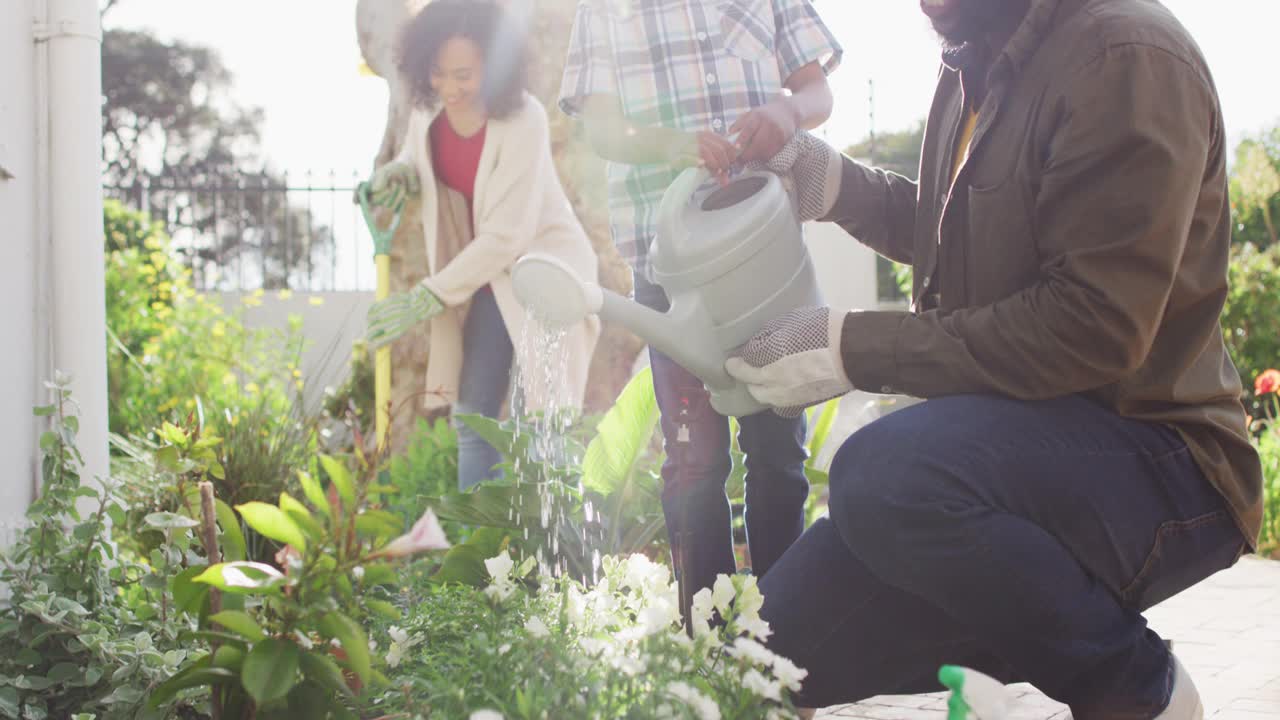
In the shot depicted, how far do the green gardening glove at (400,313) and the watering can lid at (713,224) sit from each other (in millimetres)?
1810

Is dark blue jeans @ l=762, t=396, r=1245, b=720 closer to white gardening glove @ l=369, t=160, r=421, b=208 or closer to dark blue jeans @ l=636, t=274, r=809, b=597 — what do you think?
dark blue jeans @ l=636, t=274, r=809, b=597

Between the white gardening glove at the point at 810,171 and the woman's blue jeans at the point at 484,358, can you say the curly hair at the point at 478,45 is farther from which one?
the white gardening glove at the point at 810,171

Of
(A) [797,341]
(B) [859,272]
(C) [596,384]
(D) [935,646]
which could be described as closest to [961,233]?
(A) [797,341]

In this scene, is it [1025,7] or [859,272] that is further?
[859,272]

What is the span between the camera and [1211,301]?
1.51 metres

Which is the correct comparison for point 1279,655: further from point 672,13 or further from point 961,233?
point 672,13

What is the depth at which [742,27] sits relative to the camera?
91.7 inches

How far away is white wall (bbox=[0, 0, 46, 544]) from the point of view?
93.3 inches

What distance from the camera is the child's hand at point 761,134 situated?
194 centimetres

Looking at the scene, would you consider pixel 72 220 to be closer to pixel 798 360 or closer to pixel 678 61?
pixel 678 61

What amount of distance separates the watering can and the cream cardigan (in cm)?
165

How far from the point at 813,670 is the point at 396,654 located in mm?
673

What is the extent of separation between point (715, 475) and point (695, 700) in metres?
1.27

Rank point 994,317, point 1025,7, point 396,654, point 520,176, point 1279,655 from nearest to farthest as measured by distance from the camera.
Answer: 1. point 396,654
2. point 994,317
3. point 1025,7
4. point 1279,655
5. point 520,176
